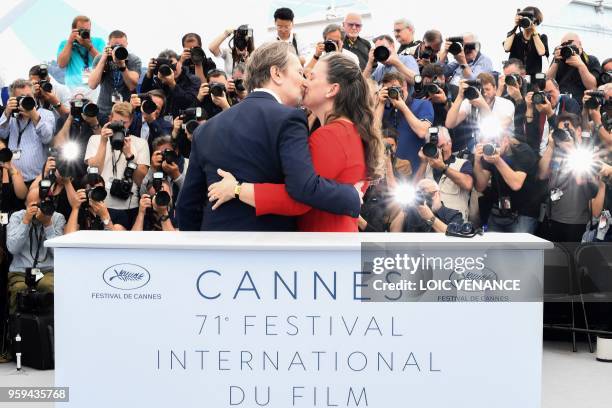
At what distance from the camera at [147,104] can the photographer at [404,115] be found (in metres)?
1.69

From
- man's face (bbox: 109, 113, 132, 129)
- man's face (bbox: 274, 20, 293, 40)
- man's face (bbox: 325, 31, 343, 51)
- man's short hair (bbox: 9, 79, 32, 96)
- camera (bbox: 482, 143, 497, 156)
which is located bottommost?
camera (bbox: 482, 143, 497, 156)

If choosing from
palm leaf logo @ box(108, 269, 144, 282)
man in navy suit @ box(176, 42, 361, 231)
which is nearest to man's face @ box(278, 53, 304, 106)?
man in navy suit @ box(176, 42, 361, 231)

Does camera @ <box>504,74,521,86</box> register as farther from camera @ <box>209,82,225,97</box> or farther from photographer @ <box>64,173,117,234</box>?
photographer @ <box>64,173,117,234</box>

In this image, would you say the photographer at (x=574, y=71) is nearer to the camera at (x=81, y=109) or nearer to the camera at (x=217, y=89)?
the camera at (x=217, y=89)

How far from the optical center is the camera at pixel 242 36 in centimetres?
690

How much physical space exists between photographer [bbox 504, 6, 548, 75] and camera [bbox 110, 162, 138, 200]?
3286mm

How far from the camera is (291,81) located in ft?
10.6

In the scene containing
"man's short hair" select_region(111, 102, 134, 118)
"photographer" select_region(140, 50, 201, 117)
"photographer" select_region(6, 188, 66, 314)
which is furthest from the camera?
"photographer" select_region(140, 50, 201, 117)

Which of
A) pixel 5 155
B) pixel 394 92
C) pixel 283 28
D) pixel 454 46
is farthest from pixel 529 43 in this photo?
pixel 5 155

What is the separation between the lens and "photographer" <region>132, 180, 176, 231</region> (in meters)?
6.16

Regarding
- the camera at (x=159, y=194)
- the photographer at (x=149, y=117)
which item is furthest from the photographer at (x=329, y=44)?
the camera at (x=159, y=194)

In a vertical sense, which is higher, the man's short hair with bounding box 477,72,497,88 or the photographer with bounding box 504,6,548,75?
the photographer with bounding box 504,6,548,75

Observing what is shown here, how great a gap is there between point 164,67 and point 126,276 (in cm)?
443

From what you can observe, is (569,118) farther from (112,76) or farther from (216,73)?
(112,76)
